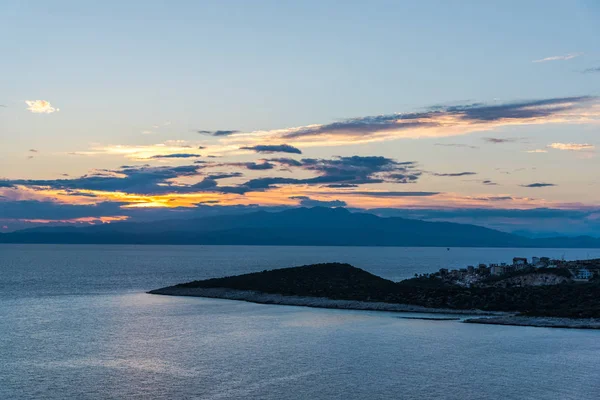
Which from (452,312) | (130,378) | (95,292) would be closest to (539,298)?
(452,312)

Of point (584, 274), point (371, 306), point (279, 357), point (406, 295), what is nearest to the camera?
point (279, 357)

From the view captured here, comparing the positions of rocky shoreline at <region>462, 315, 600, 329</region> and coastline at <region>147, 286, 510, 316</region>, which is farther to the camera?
coastline at <region>147, 286, 510, 316</region>

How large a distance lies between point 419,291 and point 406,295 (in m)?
3.06

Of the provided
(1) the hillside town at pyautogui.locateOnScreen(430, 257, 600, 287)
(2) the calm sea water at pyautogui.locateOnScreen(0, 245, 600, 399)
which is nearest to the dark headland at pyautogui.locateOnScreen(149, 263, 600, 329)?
(1) the hillside town at pyautogui.locateOnScreen(430, 257, 600, 287)

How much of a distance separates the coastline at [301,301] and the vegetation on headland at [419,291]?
217 centimetres

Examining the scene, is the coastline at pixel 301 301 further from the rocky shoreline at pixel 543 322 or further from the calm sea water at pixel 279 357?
the calm sea water at pixel 279 357

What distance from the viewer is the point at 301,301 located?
341 ft

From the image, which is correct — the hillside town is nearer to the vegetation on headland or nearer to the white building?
the white building

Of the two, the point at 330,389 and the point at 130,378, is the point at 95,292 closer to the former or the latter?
the point at 130,378

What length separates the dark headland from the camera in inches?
3209

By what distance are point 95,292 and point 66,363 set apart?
71549 mm

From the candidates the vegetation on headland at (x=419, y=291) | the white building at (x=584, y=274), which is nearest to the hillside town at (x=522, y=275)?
the white building at (x=584, y=274)

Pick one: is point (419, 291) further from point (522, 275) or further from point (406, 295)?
point (522, 275)

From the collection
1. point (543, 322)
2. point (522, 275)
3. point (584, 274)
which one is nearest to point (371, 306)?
point (543, 322)
